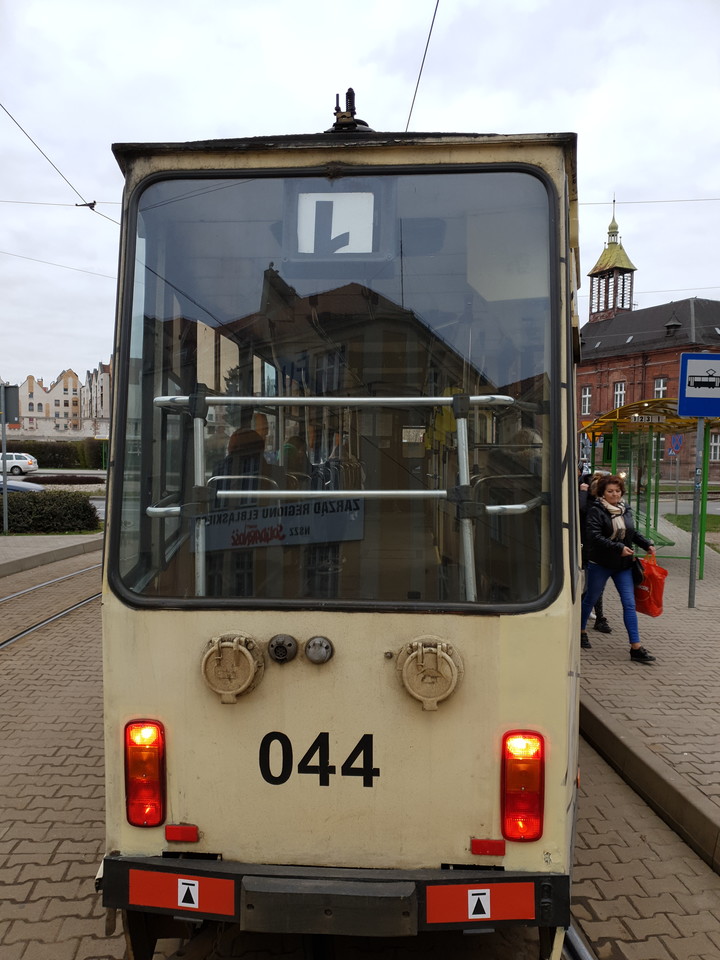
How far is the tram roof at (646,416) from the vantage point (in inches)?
455

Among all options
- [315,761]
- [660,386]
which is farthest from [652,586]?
[660,386]

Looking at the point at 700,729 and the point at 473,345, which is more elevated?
the point at 473,345

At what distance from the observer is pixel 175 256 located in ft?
8.54

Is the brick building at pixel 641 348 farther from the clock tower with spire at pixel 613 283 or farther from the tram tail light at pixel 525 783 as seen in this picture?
the tram tail light at pixel 525 783

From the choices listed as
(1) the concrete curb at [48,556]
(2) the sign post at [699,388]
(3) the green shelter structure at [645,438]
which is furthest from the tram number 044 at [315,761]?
(1) the concrete curb at [48,556]

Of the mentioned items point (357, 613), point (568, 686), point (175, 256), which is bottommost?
point (568, 686)

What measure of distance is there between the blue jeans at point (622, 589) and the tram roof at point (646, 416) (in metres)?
4.52

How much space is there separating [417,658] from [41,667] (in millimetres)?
5534

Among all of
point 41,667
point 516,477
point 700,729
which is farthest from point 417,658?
point 41,667

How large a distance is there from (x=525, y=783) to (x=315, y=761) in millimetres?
638

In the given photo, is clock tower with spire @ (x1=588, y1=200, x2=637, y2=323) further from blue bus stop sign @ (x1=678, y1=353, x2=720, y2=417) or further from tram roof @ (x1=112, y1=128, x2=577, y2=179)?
tram roof @ (x1=112, y1=128, x2=577, y2=179)

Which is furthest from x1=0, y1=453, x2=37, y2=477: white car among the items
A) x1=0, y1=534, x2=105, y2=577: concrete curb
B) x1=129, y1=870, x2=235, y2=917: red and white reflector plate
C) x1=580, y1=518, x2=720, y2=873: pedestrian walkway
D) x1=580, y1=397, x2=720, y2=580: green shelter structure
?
x1=129, y1=870, x2=235, y2=917: red and white reflector plate

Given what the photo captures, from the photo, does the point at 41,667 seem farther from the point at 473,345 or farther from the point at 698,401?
the point at 698,401

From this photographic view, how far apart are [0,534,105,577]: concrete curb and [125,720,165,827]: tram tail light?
10042 mm
